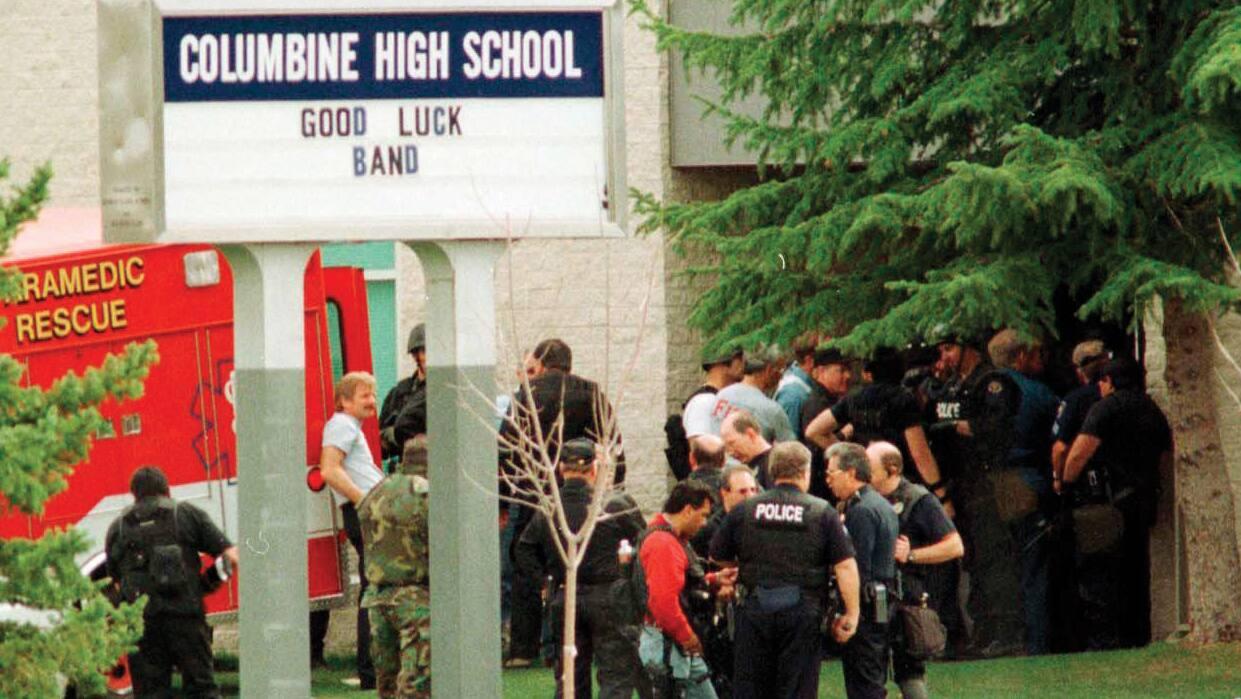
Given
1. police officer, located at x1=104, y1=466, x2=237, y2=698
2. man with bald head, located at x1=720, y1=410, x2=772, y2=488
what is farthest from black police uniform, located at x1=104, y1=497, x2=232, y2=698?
man with bald head, located at x1=720, y1=410, x2=772, y2=488

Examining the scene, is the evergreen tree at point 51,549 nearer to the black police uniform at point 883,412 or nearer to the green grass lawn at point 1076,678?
the green grass lawn at point 1076,678

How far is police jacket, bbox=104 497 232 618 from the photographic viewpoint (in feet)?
42.2

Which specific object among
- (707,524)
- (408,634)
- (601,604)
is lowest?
(408,634)

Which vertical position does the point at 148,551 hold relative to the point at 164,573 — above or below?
above

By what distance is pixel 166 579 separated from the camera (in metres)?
12.8

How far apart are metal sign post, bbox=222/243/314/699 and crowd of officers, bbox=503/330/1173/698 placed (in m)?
3.05

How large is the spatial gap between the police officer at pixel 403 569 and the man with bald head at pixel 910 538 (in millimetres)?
2309

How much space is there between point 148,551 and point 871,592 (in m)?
3.89

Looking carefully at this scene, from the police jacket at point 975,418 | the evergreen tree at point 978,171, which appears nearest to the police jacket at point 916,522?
the evergreen tree at point 978,171

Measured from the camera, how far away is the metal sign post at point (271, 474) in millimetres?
8797

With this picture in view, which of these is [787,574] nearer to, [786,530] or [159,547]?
[786,530]

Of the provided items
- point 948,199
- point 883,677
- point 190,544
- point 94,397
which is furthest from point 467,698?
point 948,199

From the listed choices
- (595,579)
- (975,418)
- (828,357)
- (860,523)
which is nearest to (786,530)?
(860,523)

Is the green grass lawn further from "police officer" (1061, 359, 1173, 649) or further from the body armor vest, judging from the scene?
the body armor vest
